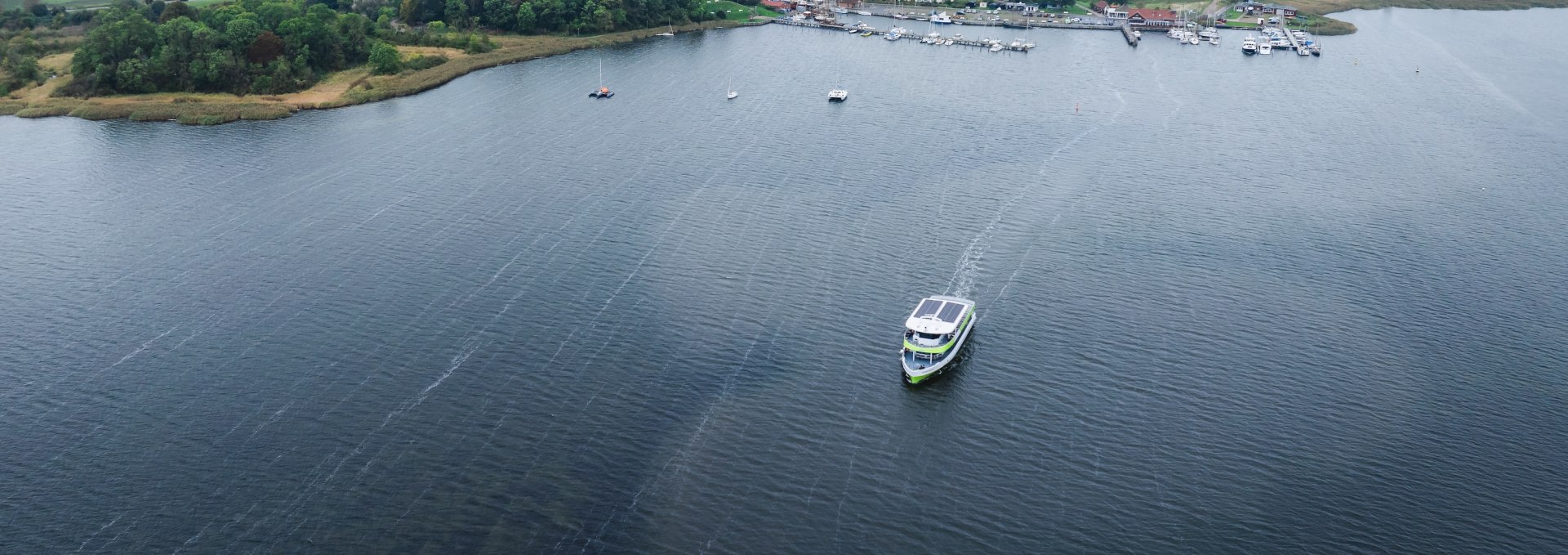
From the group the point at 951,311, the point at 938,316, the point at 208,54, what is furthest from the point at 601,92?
the point at 938,316

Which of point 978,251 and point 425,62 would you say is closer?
point 978,251

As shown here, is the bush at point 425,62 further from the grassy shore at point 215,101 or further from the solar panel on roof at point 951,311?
the solar panel on roof at point 951,311

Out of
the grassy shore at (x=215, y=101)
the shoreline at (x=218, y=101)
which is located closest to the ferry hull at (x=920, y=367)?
the grassy shore at (x=215, y=101)

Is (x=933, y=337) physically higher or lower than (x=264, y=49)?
lower

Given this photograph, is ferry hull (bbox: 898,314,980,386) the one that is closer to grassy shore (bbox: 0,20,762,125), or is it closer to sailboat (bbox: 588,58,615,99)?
sailboat (bbox: 588,58,615,99)

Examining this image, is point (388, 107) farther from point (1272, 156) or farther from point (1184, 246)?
point (1272, 156)

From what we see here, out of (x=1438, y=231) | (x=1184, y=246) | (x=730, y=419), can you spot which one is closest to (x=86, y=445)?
(x=730, y=419)

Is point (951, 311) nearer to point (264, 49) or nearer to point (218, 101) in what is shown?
point (218, 101)
